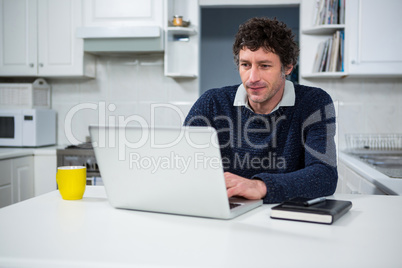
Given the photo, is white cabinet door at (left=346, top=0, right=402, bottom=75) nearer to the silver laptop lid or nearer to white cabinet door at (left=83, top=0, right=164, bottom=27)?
white cabinet door at (left=83, top=0, right=164, bottom=27)

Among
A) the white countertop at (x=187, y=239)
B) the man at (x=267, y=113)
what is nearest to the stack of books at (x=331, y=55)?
the man at (x=267, y=113)

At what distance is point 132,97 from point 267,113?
78.9 inches

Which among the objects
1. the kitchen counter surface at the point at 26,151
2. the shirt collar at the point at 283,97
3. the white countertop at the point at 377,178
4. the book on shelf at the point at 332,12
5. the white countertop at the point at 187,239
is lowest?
the kitchen counter surface at the point at 26,151

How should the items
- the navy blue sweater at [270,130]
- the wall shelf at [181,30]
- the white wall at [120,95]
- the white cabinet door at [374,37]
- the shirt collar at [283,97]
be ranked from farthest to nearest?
the white wall at [120,95], the wall shelf at [181,30], the white cabinet door at [374,37], the shirt collar at [283,97], the navy blue sweater at [270,130]

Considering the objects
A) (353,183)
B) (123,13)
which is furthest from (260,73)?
(123,13)

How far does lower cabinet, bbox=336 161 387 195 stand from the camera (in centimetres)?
181

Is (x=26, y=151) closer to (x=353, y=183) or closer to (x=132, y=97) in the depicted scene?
(x=132, y=97)

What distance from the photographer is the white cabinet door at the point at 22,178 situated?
2.95 m

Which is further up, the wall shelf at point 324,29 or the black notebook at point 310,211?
the wall shelf at point 324,29

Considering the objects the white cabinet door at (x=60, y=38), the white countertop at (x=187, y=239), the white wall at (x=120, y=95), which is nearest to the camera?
the white countertop at (x=187, y=239)

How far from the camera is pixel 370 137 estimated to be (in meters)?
3.16

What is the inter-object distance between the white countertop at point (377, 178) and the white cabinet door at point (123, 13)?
1.75m

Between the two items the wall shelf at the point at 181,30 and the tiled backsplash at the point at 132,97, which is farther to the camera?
the tiled backsplash at the point at 132,97

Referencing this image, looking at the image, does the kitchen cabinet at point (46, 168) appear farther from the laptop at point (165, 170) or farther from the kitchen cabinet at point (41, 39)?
the laptop at point (165, 170)
